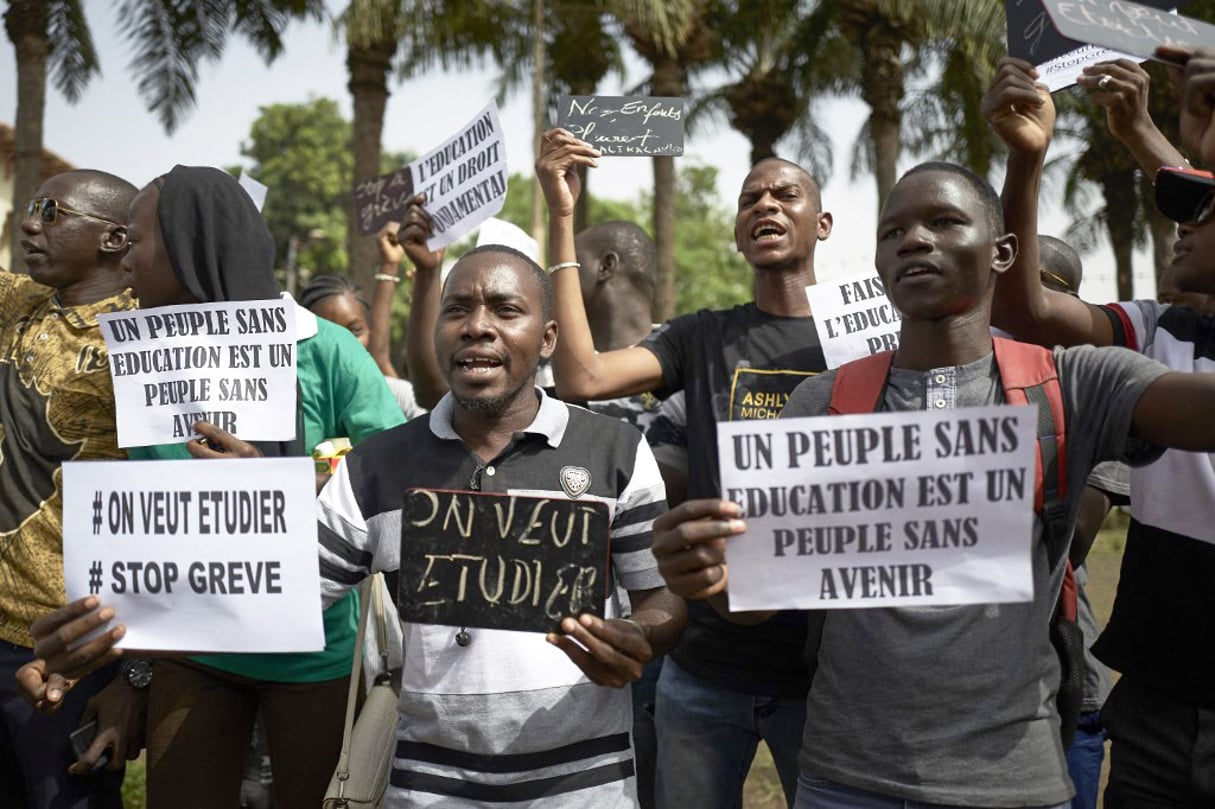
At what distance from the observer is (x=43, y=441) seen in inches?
141

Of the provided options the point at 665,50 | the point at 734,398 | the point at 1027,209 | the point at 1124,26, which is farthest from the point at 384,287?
the point at 665,50

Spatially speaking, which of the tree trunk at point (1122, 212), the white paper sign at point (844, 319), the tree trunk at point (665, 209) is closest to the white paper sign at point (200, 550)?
the white paper sign at point (844, 319)

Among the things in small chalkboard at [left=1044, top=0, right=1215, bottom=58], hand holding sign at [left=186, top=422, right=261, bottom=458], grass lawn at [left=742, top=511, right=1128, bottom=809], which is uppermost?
small chalkboard at [left=1044, top=0, right=1215, bottom=58]

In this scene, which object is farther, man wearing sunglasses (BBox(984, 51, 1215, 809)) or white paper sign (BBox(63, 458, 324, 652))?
man wearing sunglasses (BBox(984, 51, 1215, 809))

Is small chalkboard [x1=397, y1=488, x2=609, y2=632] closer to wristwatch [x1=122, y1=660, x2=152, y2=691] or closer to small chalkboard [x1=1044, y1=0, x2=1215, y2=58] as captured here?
small chalkboard [x1=1044, y1=0, x2=1215, y2=58]

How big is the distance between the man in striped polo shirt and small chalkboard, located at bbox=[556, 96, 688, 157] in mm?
1184

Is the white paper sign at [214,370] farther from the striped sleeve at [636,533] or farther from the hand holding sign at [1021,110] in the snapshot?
the hand holding sign at [1021,110]

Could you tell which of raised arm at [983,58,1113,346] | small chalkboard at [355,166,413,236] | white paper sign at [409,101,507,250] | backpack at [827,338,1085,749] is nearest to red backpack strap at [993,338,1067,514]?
backpack at [827,338,1085,749]

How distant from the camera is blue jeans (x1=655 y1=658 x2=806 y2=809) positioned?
3.42m

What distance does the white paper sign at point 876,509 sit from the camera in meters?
2.29

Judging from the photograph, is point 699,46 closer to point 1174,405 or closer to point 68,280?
point 68,280

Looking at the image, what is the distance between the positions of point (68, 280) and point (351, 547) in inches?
60.6

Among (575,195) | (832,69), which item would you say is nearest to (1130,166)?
(832,69)

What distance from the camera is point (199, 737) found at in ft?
11.1
